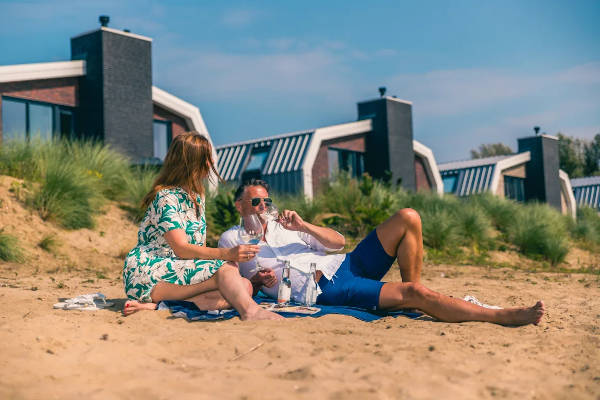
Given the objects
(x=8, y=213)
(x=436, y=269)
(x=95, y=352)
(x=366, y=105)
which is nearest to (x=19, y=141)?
(x=8, y=213)

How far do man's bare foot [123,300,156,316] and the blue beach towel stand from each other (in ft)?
0.19

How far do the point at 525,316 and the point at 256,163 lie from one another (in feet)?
58.9

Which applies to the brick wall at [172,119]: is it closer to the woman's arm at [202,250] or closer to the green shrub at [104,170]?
the green shrub at [104,170]

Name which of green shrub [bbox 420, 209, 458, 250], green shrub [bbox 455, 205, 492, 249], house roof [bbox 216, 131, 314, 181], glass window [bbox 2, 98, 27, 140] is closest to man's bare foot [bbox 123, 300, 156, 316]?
green shrub [bbox 420, 209, 458, 250]

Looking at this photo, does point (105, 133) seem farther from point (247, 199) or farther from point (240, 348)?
point (240, 348)

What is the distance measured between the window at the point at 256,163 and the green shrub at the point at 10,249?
1320cm

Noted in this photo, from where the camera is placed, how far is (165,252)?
4.22m

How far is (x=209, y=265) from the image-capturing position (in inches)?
159

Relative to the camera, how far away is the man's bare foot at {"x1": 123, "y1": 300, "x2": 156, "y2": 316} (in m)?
4.06

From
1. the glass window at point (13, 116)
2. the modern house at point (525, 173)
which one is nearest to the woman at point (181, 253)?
the glass window at point (13, 116)

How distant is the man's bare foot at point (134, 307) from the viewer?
406 cm

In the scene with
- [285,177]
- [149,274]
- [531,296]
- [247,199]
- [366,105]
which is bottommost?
[531,296]

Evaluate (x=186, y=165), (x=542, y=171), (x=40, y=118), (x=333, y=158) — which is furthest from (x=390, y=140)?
(x=186, y=165)

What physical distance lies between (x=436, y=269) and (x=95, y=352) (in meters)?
7.19
